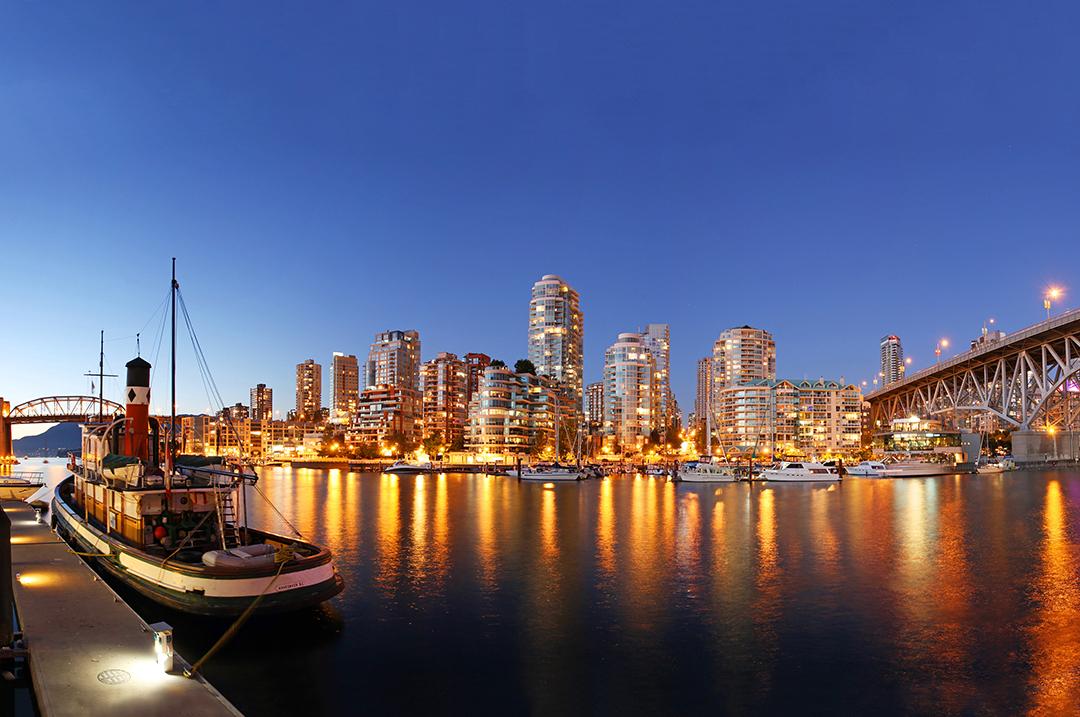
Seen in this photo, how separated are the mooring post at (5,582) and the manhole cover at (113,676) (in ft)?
8.33

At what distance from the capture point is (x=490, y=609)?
998 inches

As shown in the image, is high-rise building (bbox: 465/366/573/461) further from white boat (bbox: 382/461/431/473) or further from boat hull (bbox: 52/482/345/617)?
boat hull (bbox: 52/482/345/617)

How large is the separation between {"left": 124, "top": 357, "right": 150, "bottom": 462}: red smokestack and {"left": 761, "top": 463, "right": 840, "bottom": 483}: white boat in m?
96.9

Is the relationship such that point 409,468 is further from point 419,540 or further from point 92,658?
point 92,658

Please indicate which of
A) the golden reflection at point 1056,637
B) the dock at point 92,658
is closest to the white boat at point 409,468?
the golden reflection at point 1056,637

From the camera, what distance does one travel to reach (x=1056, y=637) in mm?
21719

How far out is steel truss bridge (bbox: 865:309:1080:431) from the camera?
4788 inches

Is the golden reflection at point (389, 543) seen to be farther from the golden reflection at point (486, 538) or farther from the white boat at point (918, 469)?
the white boat at point (918, 469)

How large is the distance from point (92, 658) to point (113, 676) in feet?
4.65

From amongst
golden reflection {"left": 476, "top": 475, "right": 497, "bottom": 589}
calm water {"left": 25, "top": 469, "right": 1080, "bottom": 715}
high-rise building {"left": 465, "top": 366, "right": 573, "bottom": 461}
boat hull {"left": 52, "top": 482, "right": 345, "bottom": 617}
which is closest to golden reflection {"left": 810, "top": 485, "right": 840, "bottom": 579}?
calm water {"left": 25, "top": 469, "right": 1080, "bottom": 715}

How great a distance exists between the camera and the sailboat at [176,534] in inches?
809

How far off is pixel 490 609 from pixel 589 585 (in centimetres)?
562

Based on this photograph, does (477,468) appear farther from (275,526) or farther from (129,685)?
(129,685)

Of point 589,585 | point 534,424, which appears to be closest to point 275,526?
point 589,585
